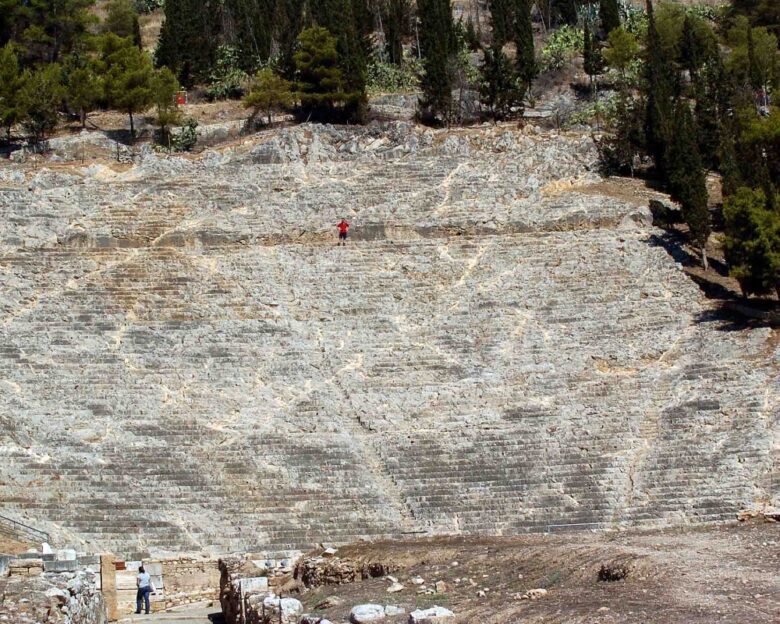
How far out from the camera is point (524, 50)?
50.1 meters

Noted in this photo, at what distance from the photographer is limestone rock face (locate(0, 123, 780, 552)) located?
80.9 feet

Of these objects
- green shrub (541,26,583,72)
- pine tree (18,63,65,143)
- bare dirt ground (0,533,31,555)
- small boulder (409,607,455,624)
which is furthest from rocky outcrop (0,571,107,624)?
green shrub (541,26,583,72)

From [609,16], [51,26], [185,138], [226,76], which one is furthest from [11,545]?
[609,16]

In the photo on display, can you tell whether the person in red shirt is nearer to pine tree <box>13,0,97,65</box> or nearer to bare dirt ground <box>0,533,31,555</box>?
bare dirt ground <box>0,533,31,555</box>

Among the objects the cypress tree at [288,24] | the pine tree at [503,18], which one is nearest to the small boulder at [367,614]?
the cypress tree at [288,24]

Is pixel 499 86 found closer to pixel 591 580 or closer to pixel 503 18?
pixel 503 18

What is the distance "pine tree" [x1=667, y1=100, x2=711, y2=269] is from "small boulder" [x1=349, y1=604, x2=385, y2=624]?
22740mm

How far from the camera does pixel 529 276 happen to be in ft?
112

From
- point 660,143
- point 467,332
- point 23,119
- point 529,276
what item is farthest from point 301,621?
point 23,119

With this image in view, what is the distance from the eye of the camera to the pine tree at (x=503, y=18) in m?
54.4

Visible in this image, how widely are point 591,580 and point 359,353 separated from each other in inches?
604

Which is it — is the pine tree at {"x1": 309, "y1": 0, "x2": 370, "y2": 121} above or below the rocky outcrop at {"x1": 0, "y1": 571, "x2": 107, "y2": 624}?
above

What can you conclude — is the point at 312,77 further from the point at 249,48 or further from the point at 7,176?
the point at 7,176

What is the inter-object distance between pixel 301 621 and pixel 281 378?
15272 mm
